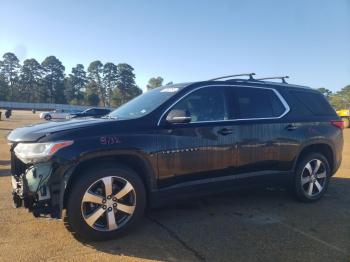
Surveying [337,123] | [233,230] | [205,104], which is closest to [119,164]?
[205,104]

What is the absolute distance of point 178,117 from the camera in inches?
171

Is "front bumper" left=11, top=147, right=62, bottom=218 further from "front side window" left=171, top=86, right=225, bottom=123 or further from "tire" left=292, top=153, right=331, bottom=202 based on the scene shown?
"tire" left=292, top=153, right=331, bottom=202

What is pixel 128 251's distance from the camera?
3861 mm

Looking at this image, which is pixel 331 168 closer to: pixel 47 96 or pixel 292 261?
pixel 292 261

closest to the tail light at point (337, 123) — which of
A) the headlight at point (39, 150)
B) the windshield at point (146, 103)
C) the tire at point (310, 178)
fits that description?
the tire at point (310, 178)

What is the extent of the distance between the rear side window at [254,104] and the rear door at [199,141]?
0.58 ft

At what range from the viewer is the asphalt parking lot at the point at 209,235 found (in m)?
3.77

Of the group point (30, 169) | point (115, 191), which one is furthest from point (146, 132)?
point (30, 169)

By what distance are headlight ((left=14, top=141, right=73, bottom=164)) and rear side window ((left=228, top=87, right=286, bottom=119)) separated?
2313 mm

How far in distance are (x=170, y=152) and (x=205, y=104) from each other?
0.91 meters

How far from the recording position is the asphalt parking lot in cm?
377

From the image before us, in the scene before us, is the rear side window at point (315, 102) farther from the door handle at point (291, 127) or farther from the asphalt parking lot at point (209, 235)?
the asphalt parking lot at point (209, 235)

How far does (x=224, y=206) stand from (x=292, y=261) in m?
1.92

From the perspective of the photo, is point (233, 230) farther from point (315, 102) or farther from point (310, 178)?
point (315, 102)
